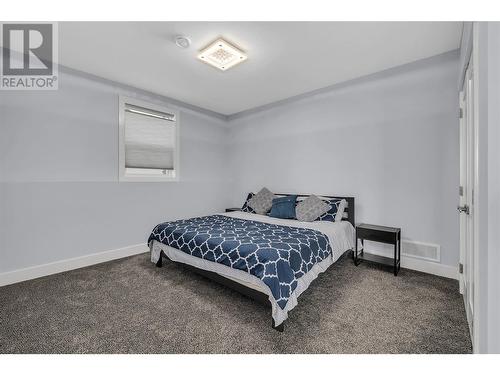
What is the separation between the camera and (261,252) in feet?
6.17

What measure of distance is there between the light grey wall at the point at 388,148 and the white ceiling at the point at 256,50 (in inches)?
11.8

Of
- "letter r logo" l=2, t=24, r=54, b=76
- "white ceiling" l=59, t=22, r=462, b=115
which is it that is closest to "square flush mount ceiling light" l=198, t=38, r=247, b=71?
"white ceiling" l=59, t=22, r=462, b=115

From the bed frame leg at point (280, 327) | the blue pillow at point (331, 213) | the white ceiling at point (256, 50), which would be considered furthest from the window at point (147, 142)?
the bed frame leg at point (280, 327)

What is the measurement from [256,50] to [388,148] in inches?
88.6

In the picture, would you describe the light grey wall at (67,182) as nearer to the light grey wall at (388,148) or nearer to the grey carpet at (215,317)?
the grey carpet at (215,317)

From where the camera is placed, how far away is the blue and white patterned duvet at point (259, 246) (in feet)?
5.73

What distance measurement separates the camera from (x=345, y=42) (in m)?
2.37

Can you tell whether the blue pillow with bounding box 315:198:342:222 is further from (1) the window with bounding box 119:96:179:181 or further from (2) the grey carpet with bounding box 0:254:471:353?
(1) the window with bounding box 119:96:179:181

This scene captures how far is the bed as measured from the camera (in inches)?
68.6

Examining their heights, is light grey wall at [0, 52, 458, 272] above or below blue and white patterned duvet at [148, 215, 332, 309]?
above

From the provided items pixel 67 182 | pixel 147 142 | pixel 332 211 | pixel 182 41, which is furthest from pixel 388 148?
pixel 67 182

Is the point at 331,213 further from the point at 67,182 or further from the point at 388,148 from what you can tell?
the point at 67,182

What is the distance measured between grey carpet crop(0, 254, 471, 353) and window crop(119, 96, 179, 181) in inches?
→ 69.3

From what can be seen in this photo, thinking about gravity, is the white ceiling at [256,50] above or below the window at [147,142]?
above
